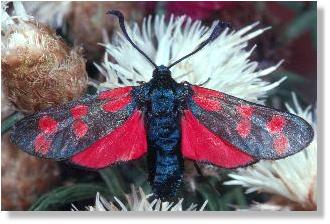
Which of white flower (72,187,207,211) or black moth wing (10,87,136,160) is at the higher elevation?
black moth wing (10,87,136,160)

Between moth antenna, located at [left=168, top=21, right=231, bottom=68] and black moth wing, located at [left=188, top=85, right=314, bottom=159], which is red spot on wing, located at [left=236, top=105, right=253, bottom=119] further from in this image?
moth antenna, located at [left=168, top=21, right=231, bottom=68]

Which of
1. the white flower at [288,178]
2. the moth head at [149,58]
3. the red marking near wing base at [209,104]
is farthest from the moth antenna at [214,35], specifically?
the white flower at [288,178]

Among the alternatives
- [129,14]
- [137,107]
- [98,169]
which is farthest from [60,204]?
[129,14]

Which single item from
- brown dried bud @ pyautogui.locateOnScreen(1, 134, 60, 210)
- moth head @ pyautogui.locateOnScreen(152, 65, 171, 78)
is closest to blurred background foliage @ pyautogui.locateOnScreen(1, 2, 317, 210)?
brown dried bud @ pyautogui.locateOnScreen(1, 134, 60, 210)

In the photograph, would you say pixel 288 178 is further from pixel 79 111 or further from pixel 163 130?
pixel 79 111

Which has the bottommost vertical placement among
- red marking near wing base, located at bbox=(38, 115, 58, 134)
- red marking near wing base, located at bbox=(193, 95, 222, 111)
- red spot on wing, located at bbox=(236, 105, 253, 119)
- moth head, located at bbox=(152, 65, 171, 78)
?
red spot on wing, located at bbox=(236, 105, 253, 119)

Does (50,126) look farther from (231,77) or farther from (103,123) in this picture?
(231,77)

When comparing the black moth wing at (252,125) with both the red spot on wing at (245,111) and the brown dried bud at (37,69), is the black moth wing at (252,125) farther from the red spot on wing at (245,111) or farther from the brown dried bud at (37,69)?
the brown dried bud at (37,69)
